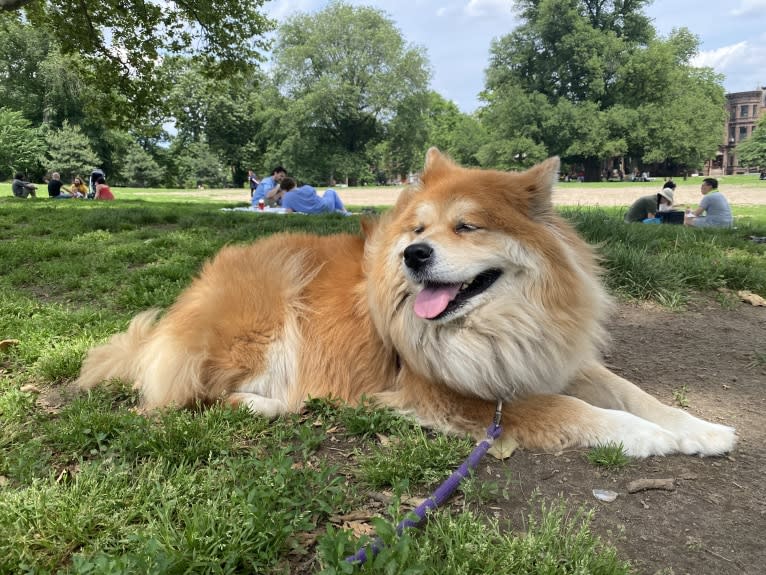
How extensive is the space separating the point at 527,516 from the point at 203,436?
162 cm

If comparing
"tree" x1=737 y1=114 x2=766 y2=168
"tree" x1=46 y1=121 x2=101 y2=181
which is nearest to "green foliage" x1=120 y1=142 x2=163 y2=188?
"tree" x1=46 y1=121 x2=101 y2=181

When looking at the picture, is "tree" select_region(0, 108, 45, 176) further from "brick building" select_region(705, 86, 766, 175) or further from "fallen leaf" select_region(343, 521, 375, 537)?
"brick building" select_region(705, 86, 766, 175)

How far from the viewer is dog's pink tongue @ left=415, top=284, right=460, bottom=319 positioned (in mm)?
2615

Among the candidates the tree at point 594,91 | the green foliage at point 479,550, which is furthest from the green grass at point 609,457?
the tree at point 594,91

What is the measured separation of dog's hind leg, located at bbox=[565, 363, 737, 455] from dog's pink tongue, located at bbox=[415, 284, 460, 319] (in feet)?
3.48

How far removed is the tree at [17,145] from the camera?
40.8m

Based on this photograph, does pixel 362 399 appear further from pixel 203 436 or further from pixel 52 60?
pixel 52 60

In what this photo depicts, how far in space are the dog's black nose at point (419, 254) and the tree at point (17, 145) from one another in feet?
166

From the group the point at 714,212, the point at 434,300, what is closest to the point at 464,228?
the point at 434,300

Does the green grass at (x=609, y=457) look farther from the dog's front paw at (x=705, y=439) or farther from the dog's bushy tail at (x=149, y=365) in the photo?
the dog's bushy tail at (x=149, y=365)

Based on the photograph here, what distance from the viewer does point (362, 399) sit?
292cm

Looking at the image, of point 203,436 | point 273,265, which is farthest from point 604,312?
point 203,436

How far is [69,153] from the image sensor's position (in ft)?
143

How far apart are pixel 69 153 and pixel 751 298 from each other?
169 ft
